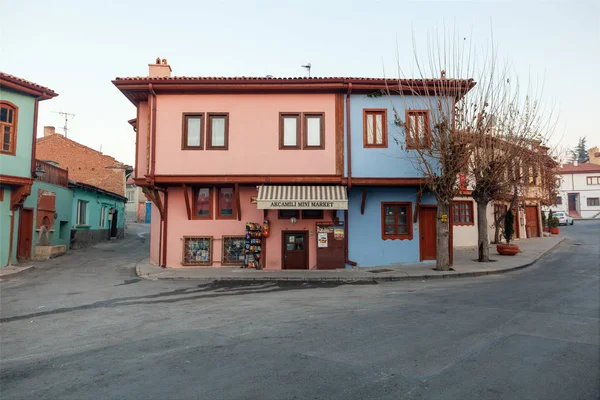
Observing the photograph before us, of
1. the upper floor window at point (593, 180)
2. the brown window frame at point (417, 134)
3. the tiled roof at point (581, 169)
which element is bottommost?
the brown window frame at point (417, 134)

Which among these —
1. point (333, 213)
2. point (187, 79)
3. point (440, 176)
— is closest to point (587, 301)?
point (440, 176)

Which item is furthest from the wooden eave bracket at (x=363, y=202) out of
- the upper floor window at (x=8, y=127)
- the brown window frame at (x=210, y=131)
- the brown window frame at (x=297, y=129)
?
the upper floor window at (x=8, y=127)

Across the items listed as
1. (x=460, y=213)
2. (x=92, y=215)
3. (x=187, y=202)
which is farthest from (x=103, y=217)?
(x=460, y=213)

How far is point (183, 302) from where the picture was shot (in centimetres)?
977

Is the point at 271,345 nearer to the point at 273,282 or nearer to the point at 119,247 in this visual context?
the point at 273,282

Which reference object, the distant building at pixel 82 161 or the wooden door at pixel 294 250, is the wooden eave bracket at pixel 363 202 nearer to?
the wooden door at pixel 294 250

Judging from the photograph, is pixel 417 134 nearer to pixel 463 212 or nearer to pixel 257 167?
pixel 257 167

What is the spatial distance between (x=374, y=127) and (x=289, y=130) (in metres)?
3.60

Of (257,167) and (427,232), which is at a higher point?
(257,167)

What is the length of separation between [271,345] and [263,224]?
1056cm

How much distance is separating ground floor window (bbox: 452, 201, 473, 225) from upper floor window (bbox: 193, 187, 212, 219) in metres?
14.3

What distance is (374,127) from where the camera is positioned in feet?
54.2

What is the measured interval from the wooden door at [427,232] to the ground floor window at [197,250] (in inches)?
360

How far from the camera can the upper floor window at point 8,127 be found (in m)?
15.9
